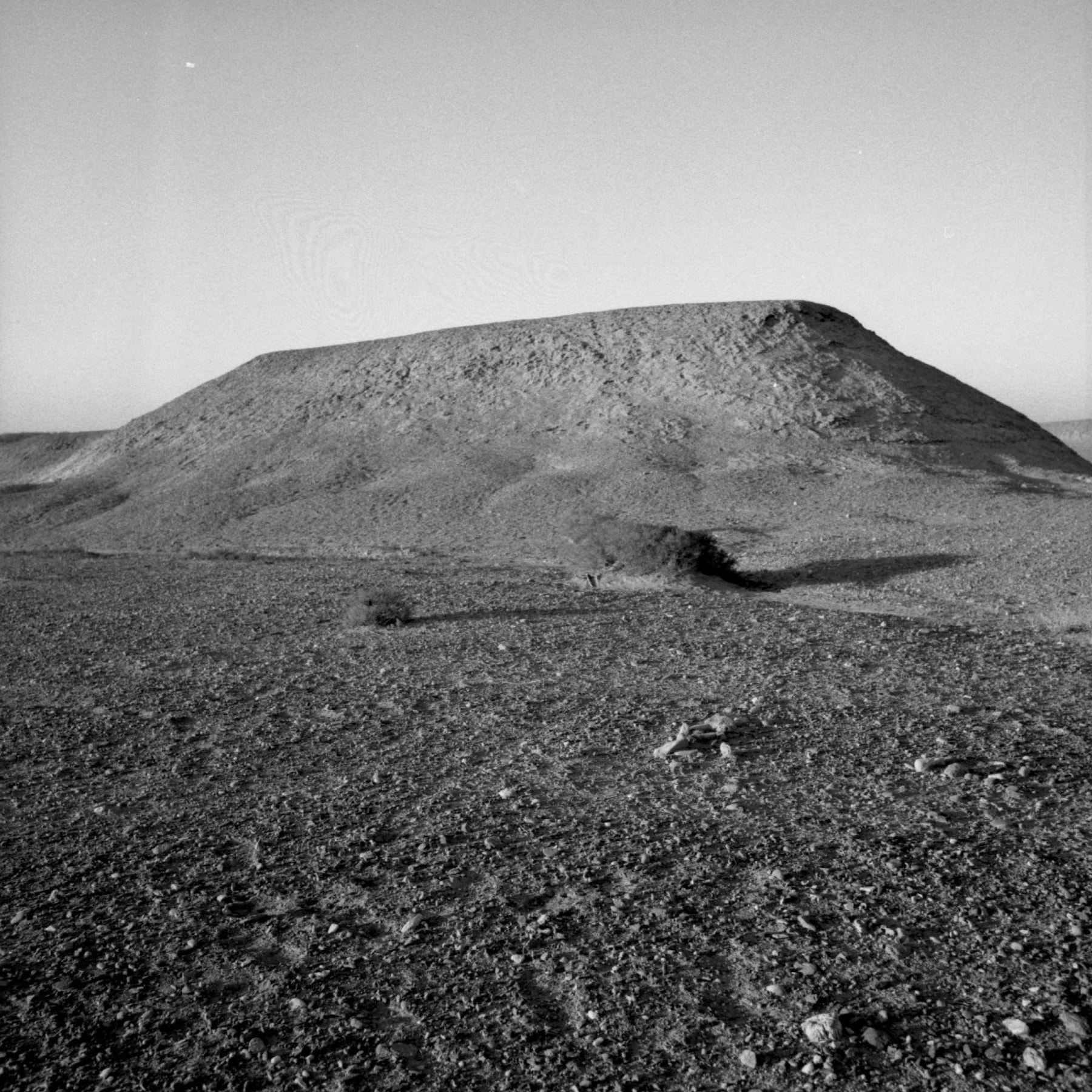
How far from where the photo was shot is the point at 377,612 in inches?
516

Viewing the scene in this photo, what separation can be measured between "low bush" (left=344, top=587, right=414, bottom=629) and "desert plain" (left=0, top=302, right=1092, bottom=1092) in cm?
31

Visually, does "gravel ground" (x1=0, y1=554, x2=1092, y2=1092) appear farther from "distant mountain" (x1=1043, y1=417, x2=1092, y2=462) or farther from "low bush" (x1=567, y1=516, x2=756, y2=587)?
"distant mountain" (x1=1043, y1=417, x2=1092, y2=462)

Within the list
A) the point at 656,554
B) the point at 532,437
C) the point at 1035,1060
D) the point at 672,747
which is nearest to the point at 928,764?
the point at 672,747

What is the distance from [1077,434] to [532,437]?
11866 cm

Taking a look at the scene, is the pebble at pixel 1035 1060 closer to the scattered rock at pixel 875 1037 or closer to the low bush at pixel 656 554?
the scattered rock at pixel 875 1037

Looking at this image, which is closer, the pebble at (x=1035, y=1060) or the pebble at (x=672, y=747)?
the pebble at (x=1035, y=1060)

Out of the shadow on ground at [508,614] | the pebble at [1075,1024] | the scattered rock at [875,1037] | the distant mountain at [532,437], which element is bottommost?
the pebble at [1075,1024]

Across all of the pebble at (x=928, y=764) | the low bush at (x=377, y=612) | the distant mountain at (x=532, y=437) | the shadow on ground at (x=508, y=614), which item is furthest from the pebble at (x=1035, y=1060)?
the distant mountain at (x=532, y=437)

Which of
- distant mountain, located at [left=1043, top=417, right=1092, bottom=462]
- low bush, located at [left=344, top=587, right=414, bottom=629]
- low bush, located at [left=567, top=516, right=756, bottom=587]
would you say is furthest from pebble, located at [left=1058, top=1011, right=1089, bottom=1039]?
distant mountain, located at [left=1043, top=417, right=1092, bottom=462]

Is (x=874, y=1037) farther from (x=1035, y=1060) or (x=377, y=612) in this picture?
(x=377, y=612)

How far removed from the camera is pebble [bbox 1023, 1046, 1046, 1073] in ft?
12.2

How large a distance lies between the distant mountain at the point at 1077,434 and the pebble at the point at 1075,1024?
13893 cm

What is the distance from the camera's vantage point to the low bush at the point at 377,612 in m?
13.1

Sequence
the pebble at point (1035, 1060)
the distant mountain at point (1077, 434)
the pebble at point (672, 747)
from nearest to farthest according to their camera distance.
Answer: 1. the pebble at point (1035, 1060)
2. the pebble at point (672, 747)
3. the distant mountain at point (1077, 434)
